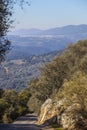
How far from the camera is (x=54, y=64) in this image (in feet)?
300

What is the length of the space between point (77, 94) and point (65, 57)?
5788cm

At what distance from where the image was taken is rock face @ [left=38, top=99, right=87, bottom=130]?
3528 centimetres

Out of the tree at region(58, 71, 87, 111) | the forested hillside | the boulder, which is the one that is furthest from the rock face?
the forested hillside

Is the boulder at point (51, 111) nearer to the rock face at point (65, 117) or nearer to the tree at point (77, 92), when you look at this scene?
the rock face at point (65, 117)

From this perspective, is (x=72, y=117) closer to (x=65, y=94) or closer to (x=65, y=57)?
(x=65, y=94)

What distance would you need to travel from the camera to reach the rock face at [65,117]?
3528cm

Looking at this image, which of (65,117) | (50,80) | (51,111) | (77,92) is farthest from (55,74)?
(77,92)

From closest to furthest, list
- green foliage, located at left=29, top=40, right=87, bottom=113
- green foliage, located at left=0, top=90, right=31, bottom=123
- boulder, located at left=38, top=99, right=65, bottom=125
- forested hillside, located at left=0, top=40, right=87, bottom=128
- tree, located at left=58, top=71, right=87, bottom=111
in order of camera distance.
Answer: tree, located at left=58, top=71, right=87, bottom=111, boulder, located at left=38, top=99, right=65, bottom=125, green foliage, located at left=0, top=90, right=31, bottom=123, forested hillside, located at left=0, top=40, right=87, bottom=128, green foliage, located at left=29, top=40, right=87, bottom=113

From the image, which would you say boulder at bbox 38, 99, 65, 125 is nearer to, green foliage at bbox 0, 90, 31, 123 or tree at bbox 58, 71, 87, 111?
tree at bbox 58, 71, 87, 111

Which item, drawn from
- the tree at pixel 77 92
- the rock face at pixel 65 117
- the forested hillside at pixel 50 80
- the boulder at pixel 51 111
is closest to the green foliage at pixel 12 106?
the forested hillside at pixel 50 80

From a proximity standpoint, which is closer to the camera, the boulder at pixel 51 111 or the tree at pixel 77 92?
the tree at pixel 77 92

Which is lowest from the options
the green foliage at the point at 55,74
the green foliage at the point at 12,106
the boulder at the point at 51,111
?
the green foliage at the point at 12,106

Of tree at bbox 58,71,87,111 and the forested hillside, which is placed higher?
tree at bbox 58,71,87,111

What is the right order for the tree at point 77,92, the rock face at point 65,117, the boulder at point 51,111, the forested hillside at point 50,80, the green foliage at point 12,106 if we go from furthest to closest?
the forested hillside at point 50,80
the green foliage at point 12,106
the boulder at point 51,111
the tree at point 77,92
the rock face at point 65,117
